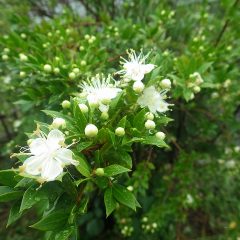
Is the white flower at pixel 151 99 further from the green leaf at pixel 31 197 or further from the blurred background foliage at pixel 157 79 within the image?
the green leaf at pixel 31 197

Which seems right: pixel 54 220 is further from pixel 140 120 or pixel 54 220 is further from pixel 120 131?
pixel 140 120

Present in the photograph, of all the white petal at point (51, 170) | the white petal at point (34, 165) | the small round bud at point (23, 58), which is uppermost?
the small round bud at point (23, 58)

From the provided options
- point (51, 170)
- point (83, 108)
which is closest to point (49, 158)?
point (51, 170)

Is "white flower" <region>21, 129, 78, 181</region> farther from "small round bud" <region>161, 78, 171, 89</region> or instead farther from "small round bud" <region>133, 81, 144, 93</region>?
"small round bud" <region>161, 78, 171, 89</region>

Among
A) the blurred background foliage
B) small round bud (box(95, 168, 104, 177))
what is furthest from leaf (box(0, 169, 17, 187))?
the blurred background foliage

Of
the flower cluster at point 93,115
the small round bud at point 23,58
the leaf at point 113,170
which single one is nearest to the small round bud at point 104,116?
the flower cluster at point 93,115

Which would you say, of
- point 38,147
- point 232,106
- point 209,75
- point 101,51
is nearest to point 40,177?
point 38,147

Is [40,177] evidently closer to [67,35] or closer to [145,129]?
[145,129]
